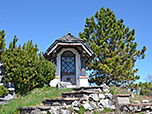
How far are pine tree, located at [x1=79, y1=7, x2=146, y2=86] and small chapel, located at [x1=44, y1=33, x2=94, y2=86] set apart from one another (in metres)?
2.17

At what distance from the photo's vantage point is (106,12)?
18.4 metres

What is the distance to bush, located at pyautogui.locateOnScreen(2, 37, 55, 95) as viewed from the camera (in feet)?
36.6

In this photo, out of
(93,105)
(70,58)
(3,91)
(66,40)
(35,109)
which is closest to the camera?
(35,109)

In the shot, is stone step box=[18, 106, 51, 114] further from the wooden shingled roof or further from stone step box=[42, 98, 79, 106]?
the wooden shingled roof

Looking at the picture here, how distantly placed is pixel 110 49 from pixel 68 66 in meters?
4.34

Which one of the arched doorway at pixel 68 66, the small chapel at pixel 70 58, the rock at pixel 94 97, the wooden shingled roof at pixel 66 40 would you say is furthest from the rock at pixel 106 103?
the arched doorway at pixel 68 66

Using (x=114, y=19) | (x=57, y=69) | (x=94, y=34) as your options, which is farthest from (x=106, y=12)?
(x=57, y=69)

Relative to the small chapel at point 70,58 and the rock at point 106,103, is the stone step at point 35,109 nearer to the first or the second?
the rock at point 106,103

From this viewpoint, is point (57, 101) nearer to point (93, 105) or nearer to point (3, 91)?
point (93, 105)

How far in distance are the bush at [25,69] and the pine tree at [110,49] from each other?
522cm

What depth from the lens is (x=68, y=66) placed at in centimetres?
1476

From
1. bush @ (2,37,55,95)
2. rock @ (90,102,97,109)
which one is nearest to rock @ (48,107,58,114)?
rock @ (90,102,97,109)

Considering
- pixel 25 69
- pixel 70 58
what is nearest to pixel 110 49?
pixel 70 58

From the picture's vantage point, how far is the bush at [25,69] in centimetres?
1115
